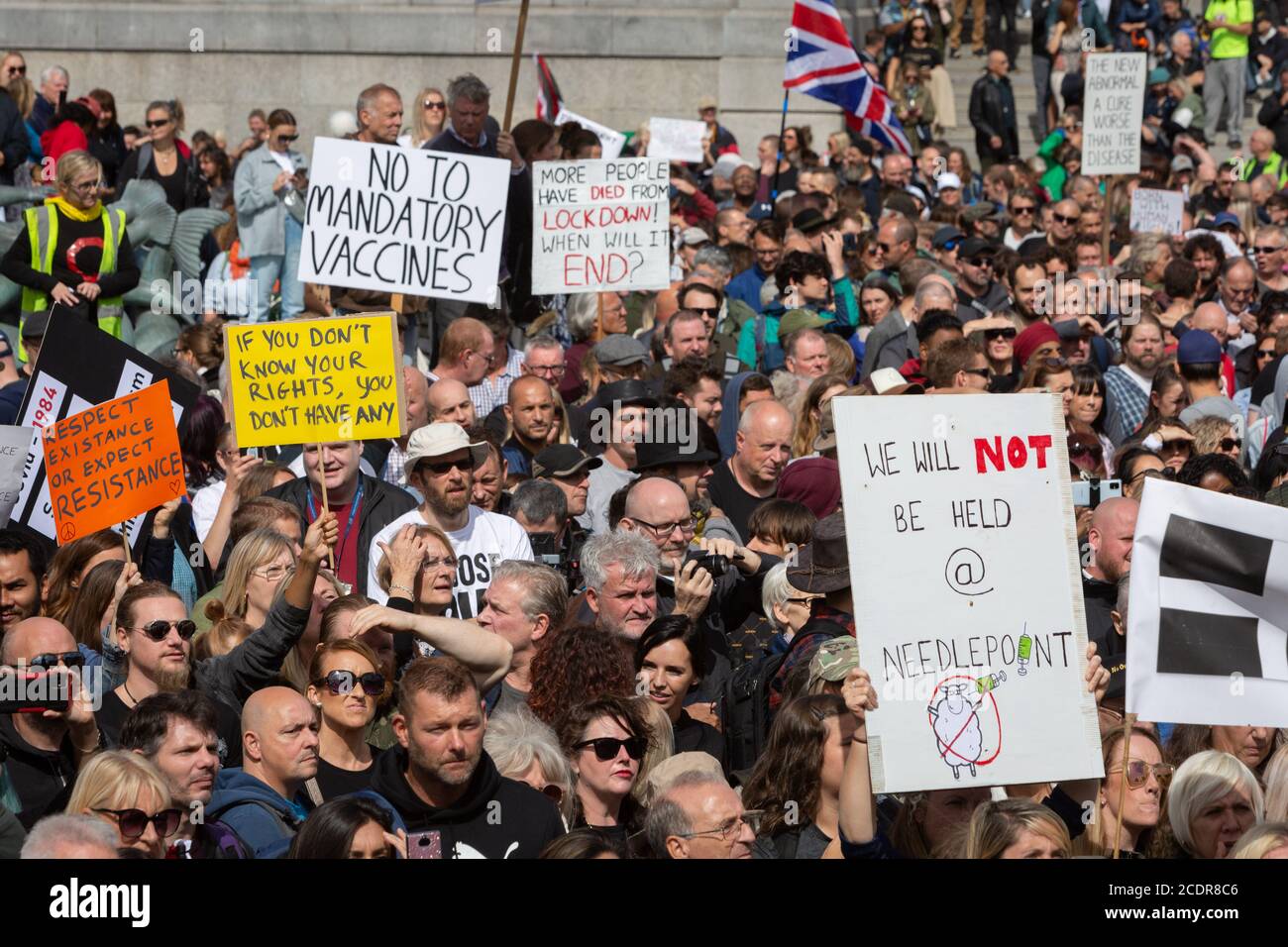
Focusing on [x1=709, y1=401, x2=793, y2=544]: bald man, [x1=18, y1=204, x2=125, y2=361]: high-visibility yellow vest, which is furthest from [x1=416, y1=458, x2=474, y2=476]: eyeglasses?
[x1=18, y1=204, x2=125, y2=361]: high-visibility yellow vest

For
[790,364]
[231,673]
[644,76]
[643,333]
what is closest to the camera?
[231,673]

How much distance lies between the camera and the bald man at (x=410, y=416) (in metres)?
10.2

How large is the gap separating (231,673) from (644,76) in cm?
1627

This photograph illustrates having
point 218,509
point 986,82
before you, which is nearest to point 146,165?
point 218,509

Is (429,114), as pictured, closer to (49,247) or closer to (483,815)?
(49,247)

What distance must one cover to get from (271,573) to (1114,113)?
37.2ft

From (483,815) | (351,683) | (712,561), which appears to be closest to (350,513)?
(712,561)

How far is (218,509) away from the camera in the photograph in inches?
359

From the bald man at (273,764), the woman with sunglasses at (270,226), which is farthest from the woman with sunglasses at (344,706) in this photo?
the woman with sunglasses at (270,226)

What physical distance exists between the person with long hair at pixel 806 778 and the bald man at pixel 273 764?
1.36 meters

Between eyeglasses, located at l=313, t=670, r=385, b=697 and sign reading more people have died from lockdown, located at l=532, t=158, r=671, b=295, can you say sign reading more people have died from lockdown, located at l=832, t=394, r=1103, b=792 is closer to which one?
eyeglasses, located at l=313, t=670, r=385, b=697

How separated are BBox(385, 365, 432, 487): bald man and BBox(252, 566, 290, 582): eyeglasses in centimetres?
251

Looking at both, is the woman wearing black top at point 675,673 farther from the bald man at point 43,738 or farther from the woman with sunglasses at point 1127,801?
the bald man at point 43,738
